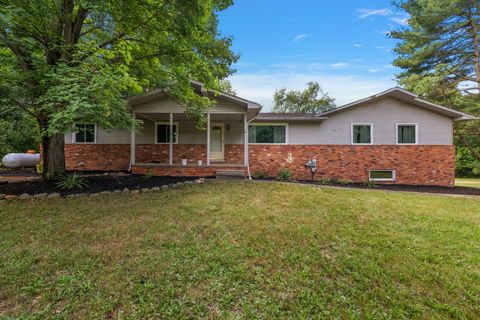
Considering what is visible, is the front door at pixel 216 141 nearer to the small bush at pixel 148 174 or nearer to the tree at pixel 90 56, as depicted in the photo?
the small bush at pixel 148 174

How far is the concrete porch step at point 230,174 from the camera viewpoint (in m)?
9.18

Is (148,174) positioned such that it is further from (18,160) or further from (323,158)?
(323,158)

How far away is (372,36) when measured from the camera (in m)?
14.2

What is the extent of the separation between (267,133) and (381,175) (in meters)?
6.04

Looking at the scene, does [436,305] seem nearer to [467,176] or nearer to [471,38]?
[471,38]

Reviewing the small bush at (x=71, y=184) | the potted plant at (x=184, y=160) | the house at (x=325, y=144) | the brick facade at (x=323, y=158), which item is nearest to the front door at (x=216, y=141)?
the house at (x=325, y=144)

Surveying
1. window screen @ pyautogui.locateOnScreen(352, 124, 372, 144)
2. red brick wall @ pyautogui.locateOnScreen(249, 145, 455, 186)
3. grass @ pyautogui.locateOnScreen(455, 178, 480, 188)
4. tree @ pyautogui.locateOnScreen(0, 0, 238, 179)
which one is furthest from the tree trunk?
grass @ pyautogui.locateOnScreen(455, 178, 480, 188)

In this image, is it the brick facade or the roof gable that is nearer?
the roof gable

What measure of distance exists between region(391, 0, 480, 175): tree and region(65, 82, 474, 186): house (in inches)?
139

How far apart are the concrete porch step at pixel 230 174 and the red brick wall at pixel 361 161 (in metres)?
2.08

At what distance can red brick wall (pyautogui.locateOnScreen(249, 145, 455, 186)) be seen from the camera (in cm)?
1101

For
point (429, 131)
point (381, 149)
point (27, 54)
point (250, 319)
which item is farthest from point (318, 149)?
point (27, 54)

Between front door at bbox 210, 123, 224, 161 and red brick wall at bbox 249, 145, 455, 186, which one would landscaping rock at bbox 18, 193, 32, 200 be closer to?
front door at bbox 210, 123, 224, 161

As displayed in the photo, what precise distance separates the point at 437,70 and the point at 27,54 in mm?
18672
